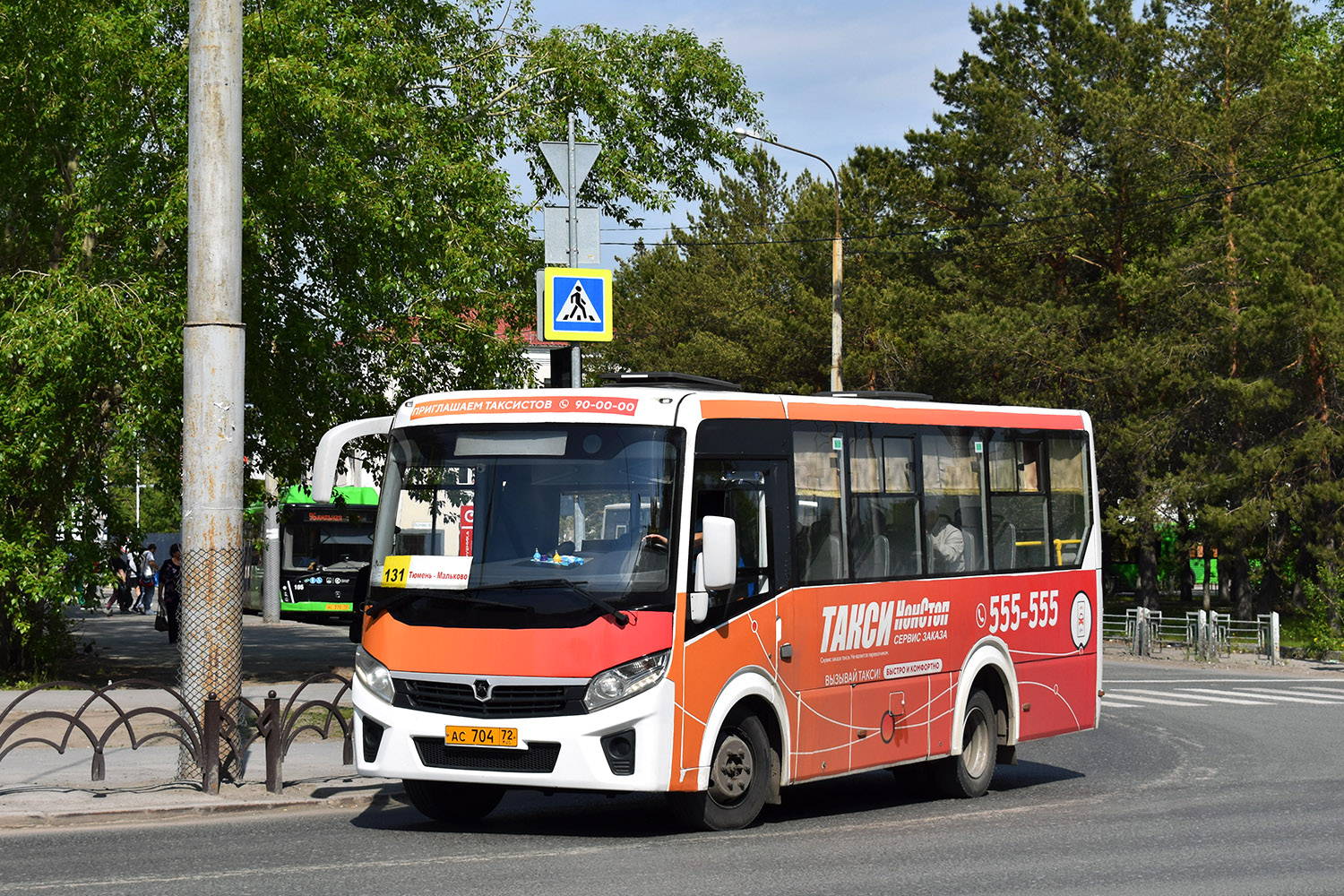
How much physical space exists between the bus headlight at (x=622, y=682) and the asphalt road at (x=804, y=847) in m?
0.91

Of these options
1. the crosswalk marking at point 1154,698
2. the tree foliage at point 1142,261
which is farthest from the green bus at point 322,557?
the crosswalk marking at point 1154,698

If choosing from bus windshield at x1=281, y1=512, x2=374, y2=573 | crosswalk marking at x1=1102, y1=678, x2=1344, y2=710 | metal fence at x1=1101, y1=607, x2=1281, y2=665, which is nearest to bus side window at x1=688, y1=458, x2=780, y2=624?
crosswalk marking at x1=1102, y1=678, x2=1344, y2=710

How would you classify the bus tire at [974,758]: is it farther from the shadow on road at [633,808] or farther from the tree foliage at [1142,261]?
the tree foliage at [1142,261]

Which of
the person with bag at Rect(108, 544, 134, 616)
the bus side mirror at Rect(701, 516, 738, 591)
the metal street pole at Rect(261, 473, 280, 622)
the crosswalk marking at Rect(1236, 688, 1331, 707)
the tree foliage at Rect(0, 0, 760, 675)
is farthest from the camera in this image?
the metal street pole at Rect(261, 473, 280, 622)

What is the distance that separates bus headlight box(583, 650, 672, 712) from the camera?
9.77 meters

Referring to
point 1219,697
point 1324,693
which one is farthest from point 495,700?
point 1324,693

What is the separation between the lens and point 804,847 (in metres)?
10.1

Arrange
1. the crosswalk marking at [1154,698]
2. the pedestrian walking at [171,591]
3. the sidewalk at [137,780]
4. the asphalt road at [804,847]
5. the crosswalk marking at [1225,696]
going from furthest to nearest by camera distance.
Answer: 1. the pedestrian walking at [171,591]
2. the crosswalk marking at [1225,696]
3. the crosswalk marking at [1154,698]
4. the sidewalk at [137,780]
5. the asphalt road at [804,847]

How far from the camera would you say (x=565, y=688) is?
32.1 feet

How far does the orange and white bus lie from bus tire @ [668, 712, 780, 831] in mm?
16

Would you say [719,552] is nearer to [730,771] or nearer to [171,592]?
[730,771]

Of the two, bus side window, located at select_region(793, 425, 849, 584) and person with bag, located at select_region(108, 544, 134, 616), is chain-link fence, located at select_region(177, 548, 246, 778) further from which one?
person with bag, located at select_region(108, 544, 134, 616)

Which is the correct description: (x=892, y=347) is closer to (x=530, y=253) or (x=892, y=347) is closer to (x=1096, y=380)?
(x=1096, y=380)

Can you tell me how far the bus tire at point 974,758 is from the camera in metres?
12.9
